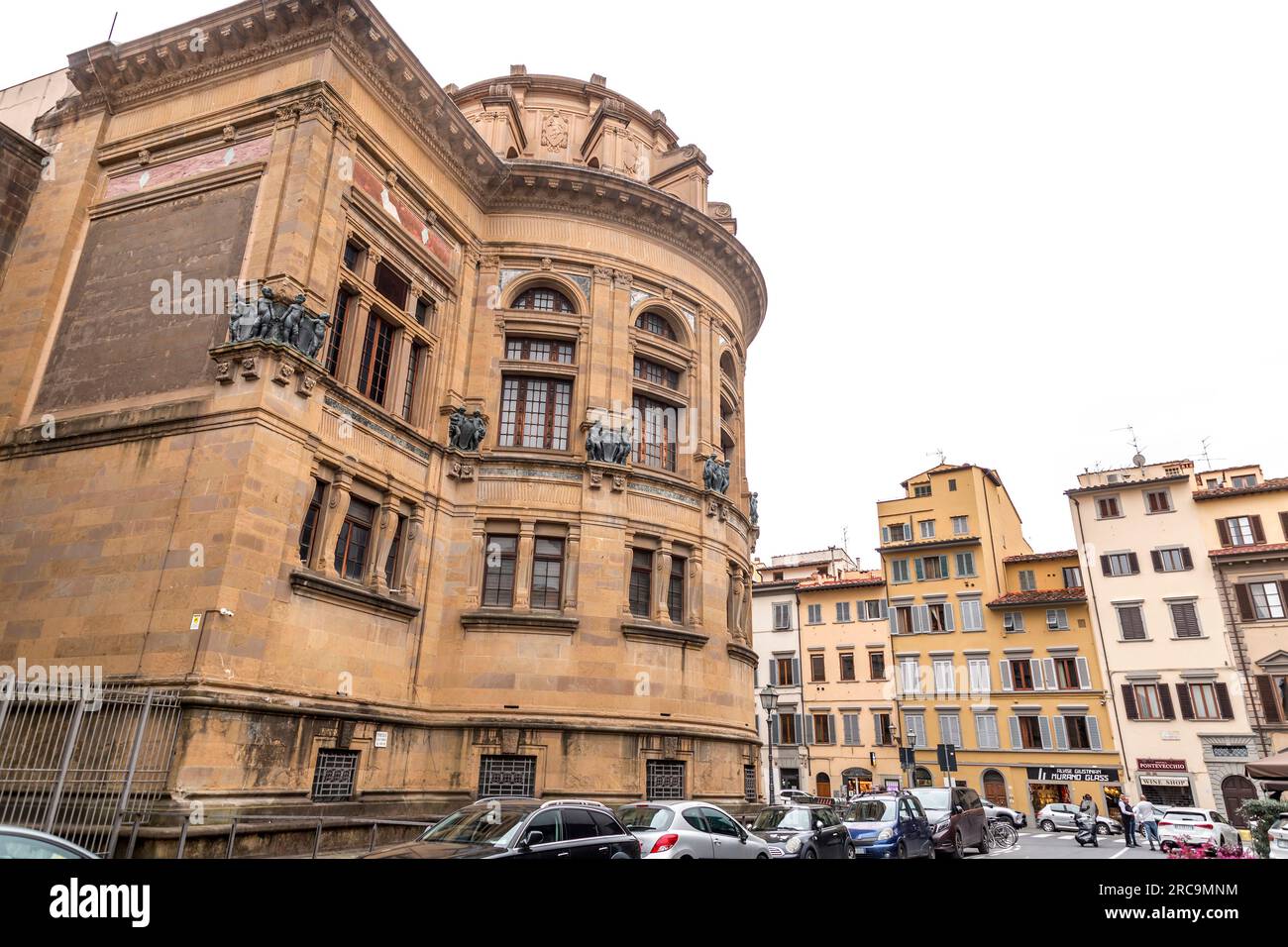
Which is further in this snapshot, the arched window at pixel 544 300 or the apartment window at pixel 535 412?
the arched window at pixel 544 300

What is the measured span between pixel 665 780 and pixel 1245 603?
39218 mm

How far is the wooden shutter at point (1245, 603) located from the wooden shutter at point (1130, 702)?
7.05m

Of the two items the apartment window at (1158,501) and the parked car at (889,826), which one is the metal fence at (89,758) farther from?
the apartment window at (1158,501)

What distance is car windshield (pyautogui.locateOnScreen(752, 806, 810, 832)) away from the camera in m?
16.4

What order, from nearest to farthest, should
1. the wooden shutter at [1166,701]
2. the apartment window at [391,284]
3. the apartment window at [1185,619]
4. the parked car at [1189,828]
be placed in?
the apartment window at [391,284]
the parked car at [1189,828]
the wooden shutter at [1166,701]
the apartment window at [1185,619]

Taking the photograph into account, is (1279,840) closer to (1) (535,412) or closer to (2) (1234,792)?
(1) (535,412)

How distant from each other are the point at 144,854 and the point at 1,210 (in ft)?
63.2

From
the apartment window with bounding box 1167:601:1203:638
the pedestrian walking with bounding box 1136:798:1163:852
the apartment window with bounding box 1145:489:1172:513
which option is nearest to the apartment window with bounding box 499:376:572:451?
the pedestrian walking with bounding box 1136:798:1163:852

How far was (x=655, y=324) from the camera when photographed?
91.2 ft

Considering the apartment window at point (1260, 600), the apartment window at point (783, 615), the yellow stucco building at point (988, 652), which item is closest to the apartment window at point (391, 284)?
the yellow stucco building at point (988, 652)

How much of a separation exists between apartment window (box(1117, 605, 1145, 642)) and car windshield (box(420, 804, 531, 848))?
47447 millimetres

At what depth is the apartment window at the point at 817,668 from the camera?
5581cm

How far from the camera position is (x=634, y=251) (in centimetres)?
2695
